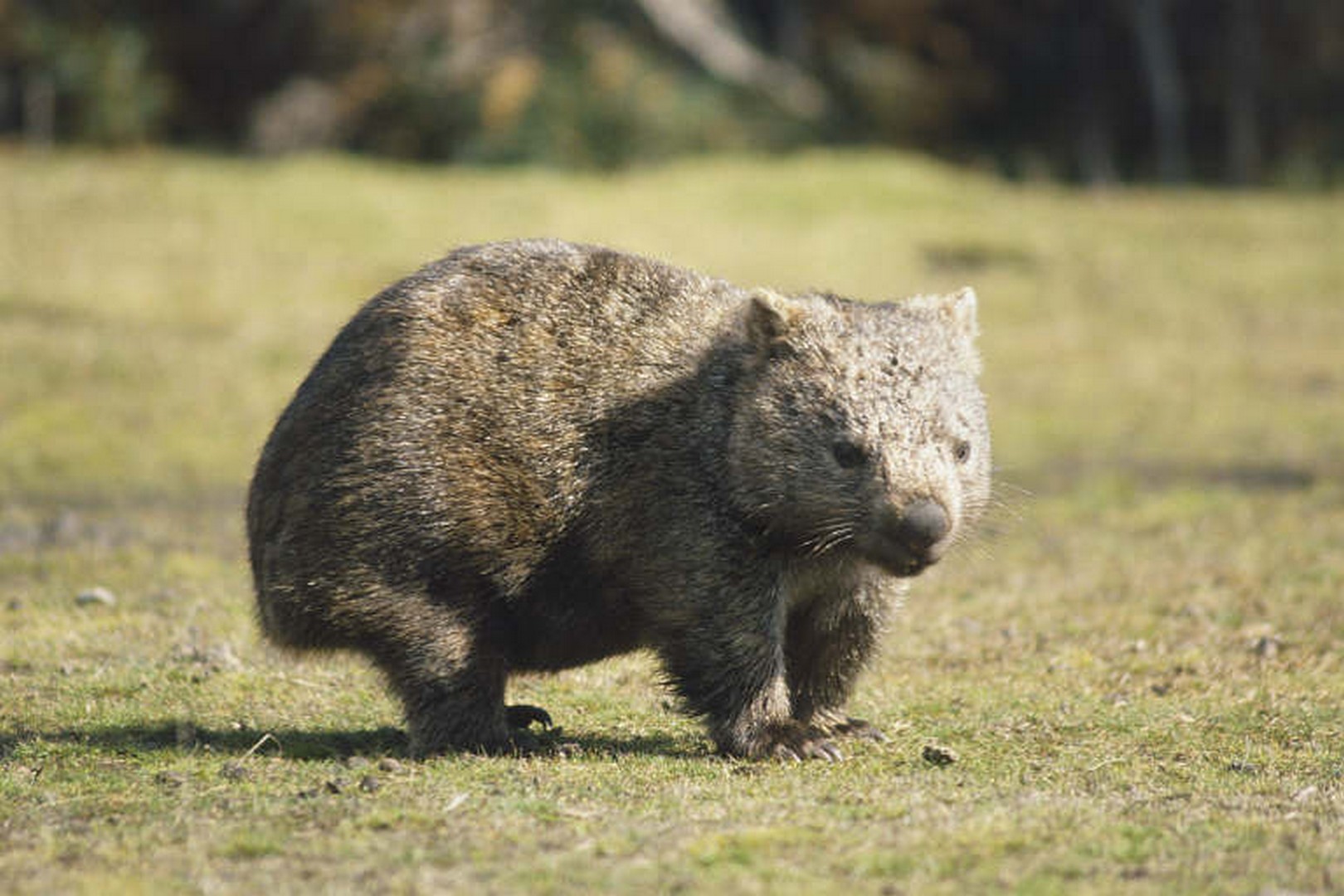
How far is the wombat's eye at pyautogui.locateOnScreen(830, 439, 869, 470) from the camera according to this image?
595cm

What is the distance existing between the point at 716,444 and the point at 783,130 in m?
23.0

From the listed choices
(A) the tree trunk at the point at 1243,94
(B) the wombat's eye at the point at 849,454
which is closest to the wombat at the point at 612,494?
(B) the wombat's eye at the point at 849,454

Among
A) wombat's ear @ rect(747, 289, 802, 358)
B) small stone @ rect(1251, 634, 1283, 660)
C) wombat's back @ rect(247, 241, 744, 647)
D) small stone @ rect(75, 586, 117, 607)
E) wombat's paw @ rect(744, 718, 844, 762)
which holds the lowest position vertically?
small stone @ rect(75, 586, 117, 607)

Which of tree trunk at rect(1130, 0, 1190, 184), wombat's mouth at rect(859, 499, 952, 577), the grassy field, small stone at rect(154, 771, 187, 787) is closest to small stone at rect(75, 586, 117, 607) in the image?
the grassy field

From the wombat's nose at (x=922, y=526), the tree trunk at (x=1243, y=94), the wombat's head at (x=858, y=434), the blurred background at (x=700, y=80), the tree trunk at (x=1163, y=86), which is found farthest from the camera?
the tree trunk at (x=1163, y=86)

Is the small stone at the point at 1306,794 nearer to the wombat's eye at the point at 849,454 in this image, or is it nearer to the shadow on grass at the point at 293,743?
the wombat's eye at the point at 849,454

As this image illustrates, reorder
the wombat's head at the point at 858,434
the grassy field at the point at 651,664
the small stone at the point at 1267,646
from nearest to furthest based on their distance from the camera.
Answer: the grassy field at the point at 651,664, the wombat's head at the point at 858,434, the small stone at the point at 1267,646

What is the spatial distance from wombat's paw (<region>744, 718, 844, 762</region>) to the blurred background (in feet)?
70.6

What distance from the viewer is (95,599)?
30.2ft

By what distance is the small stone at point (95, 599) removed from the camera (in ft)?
30.0

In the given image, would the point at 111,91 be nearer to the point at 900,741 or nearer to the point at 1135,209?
the point at 1135,209

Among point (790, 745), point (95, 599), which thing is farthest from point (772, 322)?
point (95, 599)

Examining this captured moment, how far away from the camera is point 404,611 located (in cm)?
629

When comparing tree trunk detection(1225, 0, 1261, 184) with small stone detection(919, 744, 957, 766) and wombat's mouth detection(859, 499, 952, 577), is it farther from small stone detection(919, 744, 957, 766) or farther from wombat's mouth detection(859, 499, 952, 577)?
wombat's mouth detection(859, 499, 952, 577)
